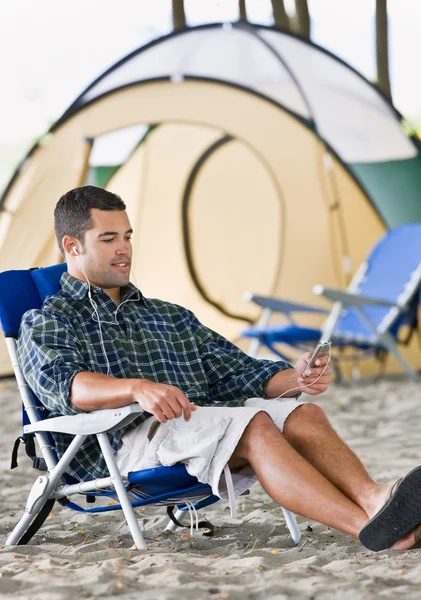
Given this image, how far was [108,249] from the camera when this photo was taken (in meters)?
2.58

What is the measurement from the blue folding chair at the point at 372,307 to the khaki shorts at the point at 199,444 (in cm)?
347

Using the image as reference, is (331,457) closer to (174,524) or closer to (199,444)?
(199,444)

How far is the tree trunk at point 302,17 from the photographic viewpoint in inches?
293

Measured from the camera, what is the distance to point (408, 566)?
2021 mm

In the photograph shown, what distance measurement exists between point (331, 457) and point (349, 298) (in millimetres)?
3697

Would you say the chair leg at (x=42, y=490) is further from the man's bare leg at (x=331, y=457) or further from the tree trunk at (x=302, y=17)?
the tree trunk at (x=302, y=17)

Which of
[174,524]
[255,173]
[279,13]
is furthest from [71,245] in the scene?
[279,13]

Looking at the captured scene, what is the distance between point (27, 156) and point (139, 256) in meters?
1.06

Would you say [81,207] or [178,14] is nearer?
[81,207]

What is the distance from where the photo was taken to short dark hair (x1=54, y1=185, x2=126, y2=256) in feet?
8.52

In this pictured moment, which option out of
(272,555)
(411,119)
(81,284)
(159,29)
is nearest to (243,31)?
(159,29)

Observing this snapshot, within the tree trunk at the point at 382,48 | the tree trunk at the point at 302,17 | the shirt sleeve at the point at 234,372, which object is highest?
the tree trunk at the point at 302,17

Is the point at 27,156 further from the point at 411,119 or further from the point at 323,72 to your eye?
the point at 411,119

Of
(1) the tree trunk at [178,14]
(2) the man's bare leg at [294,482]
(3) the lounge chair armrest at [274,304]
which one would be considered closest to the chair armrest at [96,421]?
(2) the man's bare leg at [294,482]
